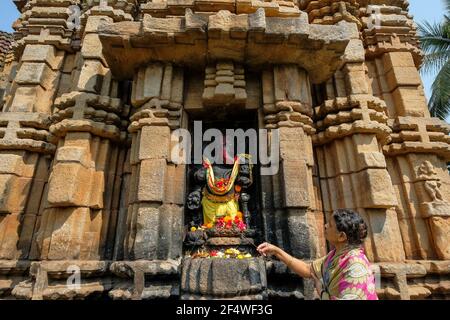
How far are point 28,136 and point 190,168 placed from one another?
355 centimetres

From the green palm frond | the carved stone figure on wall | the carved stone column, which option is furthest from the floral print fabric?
the green palm frond

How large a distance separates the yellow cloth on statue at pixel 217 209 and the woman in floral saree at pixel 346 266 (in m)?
2.29

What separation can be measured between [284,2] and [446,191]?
5243 mm

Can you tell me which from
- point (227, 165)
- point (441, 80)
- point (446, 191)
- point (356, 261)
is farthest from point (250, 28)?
point (441, 80)

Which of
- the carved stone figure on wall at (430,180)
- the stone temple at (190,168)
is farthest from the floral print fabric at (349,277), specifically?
the carved stone figure on wall at (430,180)

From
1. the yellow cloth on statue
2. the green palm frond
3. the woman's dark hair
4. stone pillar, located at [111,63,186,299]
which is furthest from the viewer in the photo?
the green palm frond

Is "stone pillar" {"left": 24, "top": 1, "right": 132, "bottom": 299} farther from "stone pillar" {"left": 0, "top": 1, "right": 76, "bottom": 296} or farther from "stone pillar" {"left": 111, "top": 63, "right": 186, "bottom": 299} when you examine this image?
"stone pillar" {"left": 111, "top": 63, "right": 186, "bottom": 299}

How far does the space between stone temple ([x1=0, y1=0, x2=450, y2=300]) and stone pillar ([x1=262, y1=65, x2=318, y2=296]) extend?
2 centimetres

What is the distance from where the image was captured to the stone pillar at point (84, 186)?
410cm

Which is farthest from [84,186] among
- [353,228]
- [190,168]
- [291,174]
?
[353,228]

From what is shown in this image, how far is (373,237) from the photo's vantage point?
4387mm

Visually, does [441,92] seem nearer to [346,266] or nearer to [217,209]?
[217,209]

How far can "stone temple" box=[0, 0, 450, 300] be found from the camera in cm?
395

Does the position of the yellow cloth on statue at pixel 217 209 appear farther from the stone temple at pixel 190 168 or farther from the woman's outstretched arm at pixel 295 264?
the woman's outstretched arm at pixel 295 264
